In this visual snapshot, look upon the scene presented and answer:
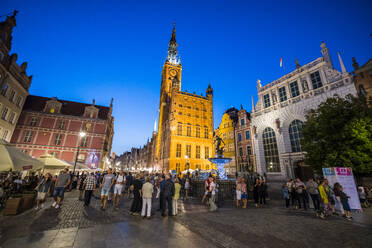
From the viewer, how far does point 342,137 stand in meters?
13.2

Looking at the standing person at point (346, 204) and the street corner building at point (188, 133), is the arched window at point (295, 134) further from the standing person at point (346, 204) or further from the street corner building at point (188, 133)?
the street corner building at point (188, 133)

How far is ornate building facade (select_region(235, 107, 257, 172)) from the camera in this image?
30369 mm

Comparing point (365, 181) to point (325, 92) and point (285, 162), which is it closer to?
point (285, 162)

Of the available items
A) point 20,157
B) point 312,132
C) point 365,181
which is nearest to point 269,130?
point 312,132

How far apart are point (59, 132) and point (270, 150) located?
1540 inches

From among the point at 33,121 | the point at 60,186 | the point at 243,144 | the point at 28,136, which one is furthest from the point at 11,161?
the point at 243,144

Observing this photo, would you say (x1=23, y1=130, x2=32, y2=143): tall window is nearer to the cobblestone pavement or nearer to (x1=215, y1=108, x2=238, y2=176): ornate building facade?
the cobblestone pavement

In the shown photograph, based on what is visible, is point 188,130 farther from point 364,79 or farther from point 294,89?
point 364,79

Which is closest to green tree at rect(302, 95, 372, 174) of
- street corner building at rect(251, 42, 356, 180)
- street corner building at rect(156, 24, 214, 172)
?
street corner building at rect(251, 42, 356, 180)

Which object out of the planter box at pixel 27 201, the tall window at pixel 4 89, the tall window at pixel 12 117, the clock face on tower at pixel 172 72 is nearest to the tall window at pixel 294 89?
the planter box at pixel 27 201

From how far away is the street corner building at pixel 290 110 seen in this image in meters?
22.0

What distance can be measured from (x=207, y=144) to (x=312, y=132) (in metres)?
27.8

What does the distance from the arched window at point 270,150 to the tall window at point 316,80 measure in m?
9.02

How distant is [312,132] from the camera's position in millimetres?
Answer: 15609
